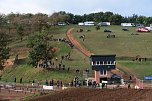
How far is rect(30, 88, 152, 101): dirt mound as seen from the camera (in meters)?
53.2

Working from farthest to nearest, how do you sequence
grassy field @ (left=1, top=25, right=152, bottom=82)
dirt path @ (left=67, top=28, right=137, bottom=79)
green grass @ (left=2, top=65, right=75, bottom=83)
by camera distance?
1. grassy field @ (left=1, top=25, right=152, bottom=82)
2. dirt path @ (left=67, top=28, right=137, bottom=79)
3. green grass @ (left=2, top=65, right=75, bottom=83)

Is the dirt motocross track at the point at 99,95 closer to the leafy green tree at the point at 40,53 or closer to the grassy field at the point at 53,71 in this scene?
the grassy field at the point at 53,71

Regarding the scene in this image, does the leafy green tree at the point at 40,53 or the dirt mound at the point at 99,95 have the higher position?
the leafy green tree at the point at 40,53

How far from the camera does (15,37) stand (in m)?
154

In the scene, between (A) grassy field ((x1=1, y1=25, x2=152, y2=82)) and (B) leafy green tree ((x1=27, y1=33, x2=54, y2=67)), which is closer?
(A) grassy field ((x1=1, y1=25, x2=152, y2=82))

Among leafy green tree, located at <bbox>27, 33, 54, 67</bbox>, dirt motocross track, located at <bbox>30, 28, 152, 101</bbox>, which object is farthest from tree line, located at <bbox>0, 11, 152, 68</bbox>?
dirt motocross track, located at <bbox>30, 28, 152, 101</bbox>

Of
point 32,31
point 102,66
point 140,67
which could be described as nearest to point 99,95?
point 102,66

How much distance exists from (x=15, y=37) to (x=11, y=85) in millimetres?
87408

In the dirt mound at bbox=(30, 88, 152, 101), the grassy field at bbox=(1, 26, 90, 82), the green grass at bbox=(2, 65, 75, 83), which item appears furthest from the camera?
the grassy field at bbox=(1, 26, 90, 82)

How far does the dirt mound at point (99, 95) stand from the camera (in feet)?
A: 174

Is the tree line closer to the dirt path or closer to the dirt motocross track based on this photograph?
the dirt path

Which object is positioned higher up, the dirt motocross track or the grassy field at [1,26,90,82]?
the grassy field at [1,26,90,82]

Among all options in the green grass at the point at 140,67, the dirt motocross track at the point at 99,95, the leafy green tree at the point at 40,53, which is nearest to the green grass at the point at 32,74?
the leafy green tree at the point at 40,53

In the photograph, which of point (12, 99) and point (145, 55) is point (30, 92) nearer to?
point (12, 99)
